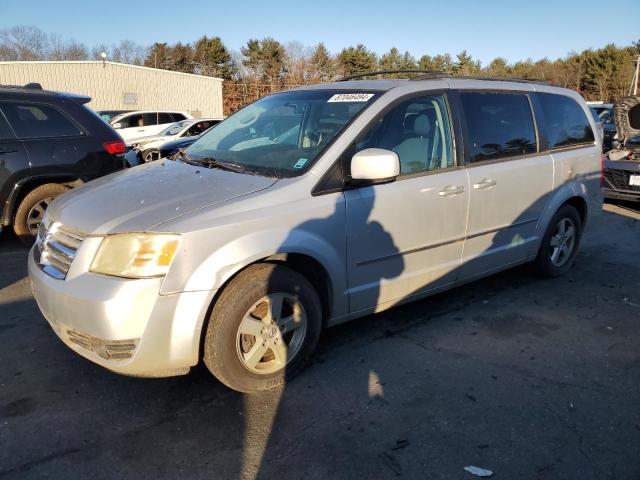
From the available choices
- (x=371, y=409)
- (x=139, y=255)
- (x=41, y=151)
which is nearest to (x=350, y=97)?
(x=139, y=255)

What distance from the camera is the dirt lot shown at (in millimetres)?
2406

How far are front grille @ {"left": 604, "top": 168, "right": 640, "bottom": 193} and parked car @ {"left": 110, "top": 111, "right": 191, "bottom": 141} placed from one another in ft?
42.8

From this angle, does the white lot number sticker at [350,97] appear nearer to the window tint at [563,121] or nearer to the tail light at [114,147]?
the window tint at [563,121]

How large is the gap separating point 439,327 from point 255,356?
162 cm

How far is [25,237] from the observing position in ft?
18.6

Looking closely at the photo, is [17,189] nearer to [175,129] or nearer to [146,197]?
[146,197]

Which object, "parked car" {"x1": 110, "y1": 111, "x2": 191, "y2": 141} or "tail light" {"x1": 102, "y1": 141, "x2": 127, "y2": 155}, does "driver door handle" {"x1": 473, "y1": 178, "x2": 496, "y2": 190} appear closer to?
"tail light" {"x1": 102, "y1": 141, "x2": 127, "y2": 155}

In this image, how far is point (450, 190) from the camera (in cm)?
368

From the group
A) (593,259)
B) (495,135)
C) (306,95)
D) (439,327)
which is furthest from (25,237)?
(593,259)

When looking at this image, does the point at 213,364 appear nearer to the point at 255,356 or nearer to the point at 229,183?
the point at 255,356

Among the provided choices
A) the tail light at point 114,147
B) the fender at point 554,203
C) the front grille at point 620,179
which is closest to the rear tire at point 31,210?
the tail light at point 114,147

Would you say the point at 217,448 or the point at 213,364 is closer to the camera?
the point at 217,448

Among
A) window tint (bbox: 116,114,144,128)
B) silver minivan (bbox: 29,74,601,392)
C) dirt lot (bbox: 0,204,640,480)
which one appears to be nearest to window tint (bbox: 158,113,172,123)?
window tint (bbox: 116,114,144,128)

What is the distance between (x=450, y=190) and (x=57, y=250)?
8.47 feet
